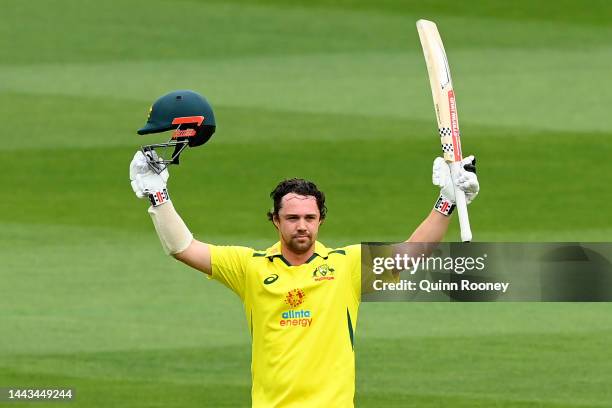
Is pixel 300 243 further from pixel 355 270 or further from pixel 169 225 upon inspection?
pixel 169 225

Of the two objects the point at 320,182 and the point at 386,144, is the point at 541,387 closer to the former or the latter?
the point at 320,182

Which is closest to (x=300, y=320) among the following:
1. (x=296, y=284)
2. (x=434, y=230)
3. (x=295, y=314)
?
(x=295, y=314)

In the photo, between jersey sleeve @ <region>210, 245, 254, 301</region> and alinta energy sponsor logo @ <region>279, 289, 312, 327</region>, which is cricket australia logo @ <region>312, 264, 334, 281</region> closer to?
alinta energy sponsor logo @ <region>279, 289, 312, 327</region>

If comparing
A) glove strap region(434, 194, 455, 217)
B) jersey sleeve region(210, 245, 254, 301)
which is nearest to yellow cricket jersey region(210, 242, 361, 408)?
jersey sleeve region(210, 245, 254, 301)

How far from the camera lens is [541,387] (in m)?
12.0

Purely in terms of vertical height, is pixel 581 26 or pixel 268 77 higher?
pixel 581 26

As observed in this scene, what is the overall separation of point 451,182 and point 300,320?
3.27 feet

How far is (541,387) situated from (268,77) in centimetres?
1101

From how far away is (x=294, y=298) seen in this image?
25.4ft

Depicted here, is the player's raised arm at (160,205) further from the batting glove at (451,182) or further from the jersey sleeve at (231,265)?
the batting glove at (451,182)

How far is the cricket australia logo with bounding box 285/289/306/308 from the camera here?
7.73 m

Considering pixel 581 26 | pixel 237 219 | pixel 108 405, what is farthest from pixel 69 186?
pixel 581 26

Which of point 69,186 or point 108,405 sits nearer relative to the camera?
point 108,405

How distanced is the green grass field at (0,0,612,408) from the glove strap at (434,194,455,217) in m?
3.99
